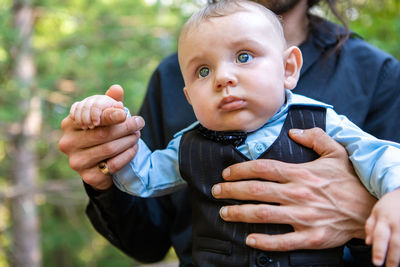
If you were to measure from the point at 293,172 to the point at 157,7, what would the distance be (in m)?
6.13

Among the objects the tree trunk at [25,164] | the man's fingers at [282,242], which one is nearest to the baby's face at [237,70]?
the man's fingers at [282,242]

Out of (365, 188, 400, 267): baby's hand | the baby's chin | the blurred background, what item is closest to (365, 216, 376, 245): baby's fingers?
(365, 188, 400, 267): baby's hand

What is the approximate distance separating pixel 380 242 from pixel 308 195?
328 millimetres

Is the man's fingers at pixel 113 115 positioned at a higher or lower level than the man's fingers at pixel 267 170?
higher

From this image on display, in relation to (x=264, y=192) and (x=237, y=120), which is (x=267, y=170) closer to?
(x=264, y=192)

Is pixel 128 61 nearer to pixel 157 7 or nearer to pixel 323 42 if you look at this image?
pixel 157 7

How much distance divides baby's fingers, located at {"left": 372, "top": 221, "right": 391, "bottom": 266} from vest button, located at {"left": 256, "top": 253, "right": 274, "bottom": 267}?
0.35 meters

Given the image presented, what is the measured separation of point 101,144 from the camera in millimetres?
1416

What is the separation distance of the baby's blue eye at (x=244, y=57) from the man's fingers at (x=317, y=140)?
0.30 metres

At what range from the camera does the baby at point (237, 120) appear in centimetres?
128

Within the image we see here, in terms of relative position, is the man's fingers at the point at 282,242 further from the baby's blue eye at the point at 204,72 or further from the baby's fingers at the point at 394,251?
the baby's blue eye at the point at 204,72

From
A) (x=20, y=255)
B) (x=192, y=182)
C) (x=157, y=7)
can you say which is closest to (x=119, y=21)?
(x=157, y=7)

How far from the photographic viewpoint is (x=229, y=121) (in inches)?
51.2

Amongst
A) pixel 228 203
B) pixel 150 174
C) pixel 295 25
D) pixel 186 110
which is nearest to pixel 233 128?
pixel 228 203
